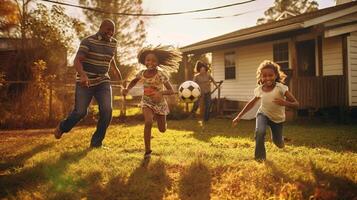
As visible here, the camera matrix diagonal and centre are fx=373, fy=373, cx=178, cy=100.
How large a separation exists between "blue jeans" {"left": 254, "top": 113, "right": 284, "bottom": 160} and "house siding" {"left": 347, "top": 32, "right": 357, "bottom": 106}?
8.49 meters

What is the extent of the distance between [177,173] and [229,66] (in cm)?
1467

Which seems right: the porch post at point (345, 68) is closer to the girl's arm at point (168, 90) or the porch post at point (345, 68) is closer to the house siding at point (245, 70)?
the house siding at point (245, 70)

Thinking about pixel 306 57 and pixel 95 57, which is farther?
pixel 306 57

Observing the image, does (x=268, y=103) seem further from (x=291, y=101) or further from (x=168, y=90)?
(x=168, y=90)

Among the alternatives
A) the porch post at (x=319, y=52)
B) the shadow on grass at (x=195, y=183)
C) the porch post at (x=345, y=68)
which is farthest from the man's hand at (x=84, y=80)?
the porch post at (x=319, y=52)

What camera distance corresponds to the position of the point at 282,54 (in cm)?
1565

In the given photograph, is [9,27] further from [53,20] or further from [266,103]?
[266,103]

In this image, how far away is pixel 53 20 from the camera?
15.8m

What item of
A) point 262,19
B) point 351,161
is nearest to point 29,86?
point 351,161

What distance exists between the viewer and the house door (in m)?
14.5

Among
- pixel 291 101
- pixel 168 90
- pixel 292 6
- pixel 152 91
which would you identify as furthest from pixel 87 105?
pixel 292 6

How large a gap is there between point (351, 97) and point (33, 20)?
41.7ft

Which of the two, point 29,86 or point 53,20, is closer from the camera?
point 29,86

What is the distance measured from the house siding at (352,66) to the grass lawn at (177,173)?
6.78 metres
